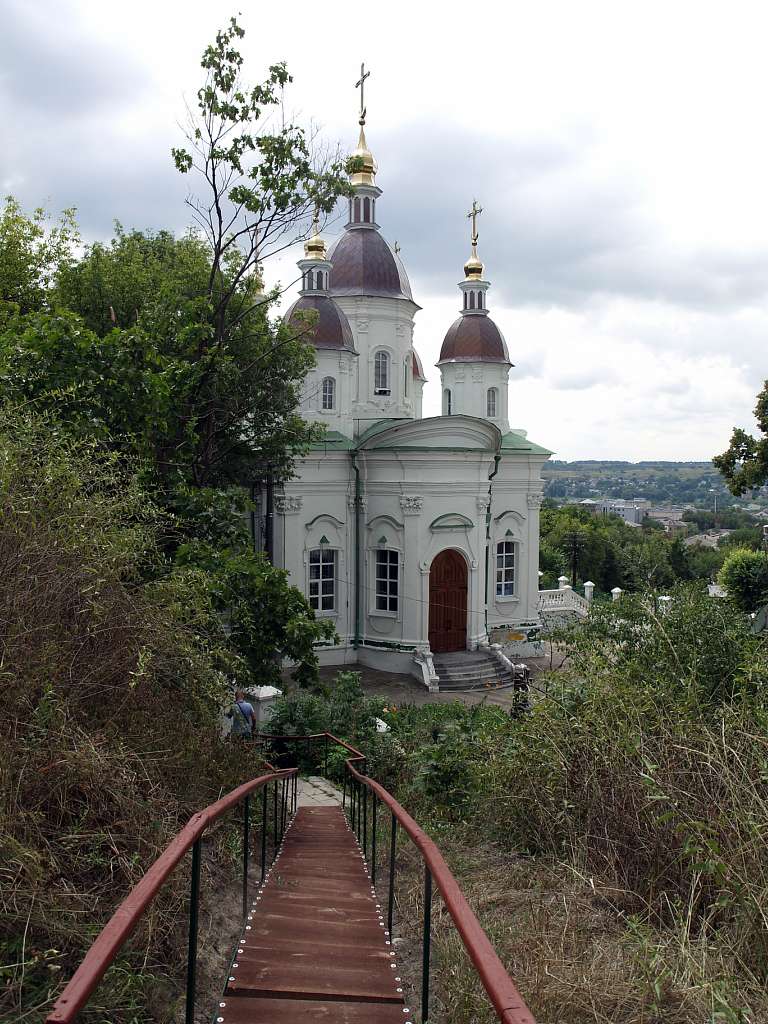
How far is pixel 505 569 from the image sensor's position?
80.0 ft

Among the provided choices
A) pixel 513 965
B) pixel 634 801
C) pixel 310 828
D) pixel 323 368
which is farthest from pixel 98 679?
pixel 323 368

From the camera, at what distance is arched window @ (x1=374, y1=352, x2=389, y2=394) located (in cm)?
2375

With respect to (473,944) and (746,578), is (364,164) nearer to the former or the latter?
(746,578)

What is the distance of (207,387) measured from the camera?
13.3 metres

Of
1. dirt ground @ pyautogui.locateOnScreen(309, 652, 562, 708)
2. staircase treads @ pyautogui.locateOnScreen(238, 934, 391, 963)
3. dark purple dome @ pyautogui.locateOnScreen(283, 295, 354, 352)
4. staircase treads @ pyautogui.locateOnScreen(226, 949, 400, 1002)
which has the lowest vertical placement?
dirt ground @ pyautogui.locateOnScreen(309, 652, 562, 708)

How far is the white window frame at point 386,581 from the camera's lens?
2181cm

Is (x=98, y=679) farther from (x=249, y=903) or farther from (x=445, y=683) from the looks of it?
(x=445, y=683)

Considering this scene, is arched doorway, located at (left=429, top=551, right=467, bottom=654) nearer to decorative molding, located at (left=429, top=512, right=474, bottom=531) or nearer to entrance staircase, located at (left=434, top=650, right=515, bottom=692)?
entrance staircase, located at (left=434, top=650, right=515, bottom=692)

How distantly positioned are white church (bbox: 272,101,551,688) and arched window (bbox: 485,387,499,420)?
1380 millimetres

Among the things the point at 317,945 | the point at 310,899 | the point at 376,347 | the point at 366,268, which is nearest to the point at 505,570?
the point at 376,347

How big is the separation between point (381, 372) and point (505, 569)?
698 centimetres

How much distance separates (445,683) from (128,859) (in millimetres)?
16675

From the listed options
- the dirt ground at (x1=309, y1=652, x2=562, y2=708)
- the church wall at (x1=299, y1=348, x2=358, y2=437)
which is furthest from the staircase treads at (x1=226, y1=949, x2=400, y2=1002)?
the church wall at (x1=299, y1=348, x2=358, y2=437)

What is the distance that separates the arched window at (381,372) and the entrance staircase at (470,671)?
7.94 meters
